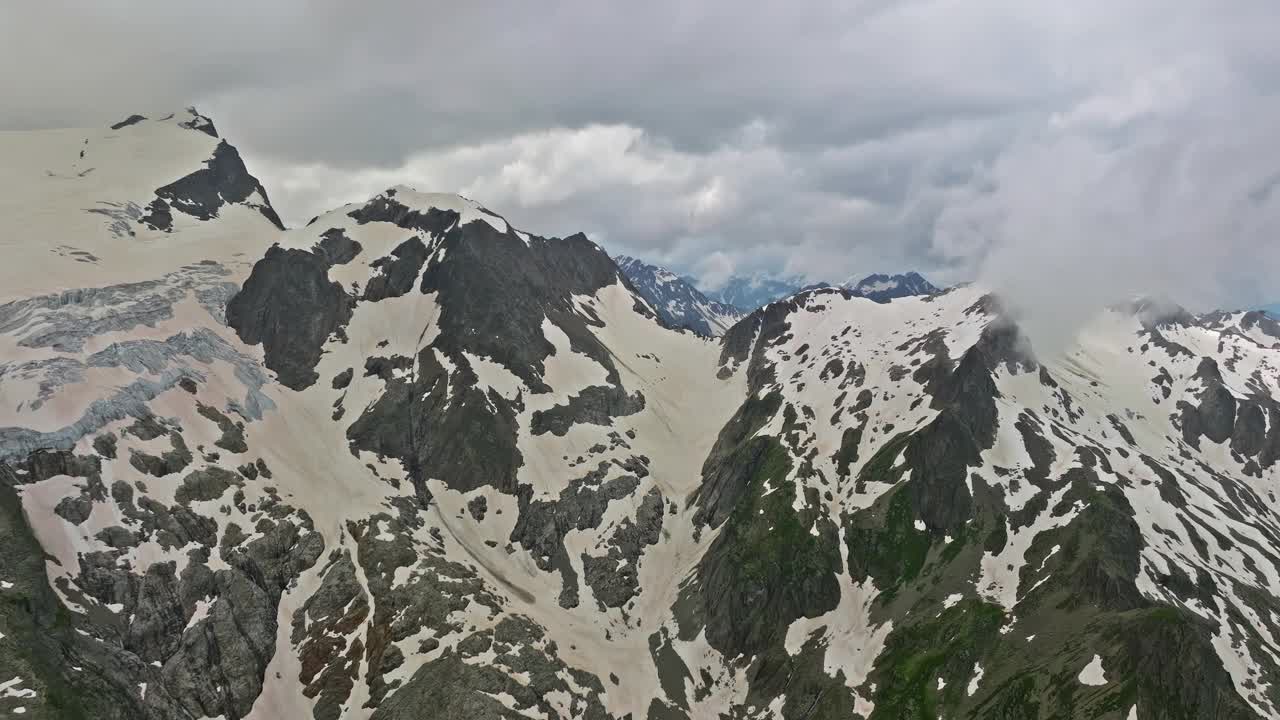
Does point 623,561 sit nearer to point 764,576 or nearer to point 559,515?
point 559,515

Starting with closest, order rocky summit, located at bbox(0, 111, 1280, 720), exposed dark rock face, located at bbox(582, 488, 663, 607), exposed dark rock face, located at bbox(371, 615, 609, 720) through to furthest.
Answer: rocky summit, located at bbox(0, 111, 1280, 720), exposed dark rock face, located at bbox(371, 615, 609, 720), exposed dark rock face, located at bbox(582, 488, 663, 607)

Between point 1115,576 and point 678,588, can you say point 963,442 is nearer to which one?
point 1115,576

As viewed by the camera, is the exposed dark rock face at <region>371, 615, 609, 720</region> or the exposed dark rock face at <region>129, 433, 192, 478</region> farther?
the exposed dark rock face at <region>129, 433, 192, 478</region>

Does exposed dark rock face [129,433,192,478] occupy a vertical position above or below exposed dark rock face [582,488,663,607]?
above

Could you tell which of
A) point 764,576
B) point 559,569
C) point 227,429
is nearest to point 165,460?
point 227,429

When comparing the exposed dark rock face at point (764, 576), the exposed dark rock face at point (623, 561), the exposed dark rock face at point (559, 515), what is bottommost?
the exposed dark rock face at point (764, 576)

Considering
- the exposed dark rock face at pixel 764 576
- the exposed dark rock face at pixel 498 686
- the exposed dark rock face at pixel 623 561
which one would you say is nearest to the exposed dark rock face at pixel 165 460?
the exposed dark rock face at pixel 498 686

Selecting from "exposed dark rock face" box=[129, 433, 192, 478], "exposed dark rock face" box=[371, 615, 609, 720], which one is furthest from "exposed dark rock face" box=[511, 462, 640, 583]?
"exposed dark rock face" box=[129, 433, 192, 478]

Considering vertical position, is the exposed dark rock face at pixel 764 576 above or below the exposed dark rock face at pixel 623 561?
below

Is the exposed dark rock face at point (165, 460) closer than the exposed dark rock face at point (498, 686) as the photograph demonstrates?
No

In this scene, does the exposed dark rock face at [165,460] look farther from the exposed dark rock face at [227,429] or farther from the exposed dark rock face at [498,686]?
the exposed dark rock face at [498,686]

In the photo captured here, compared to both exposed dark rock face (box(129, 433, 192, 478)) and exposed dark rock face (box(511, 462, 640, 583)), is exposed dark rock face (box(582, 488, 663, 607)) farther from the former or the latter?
exposed dark rock face (box(129, 433, 192, 478))
